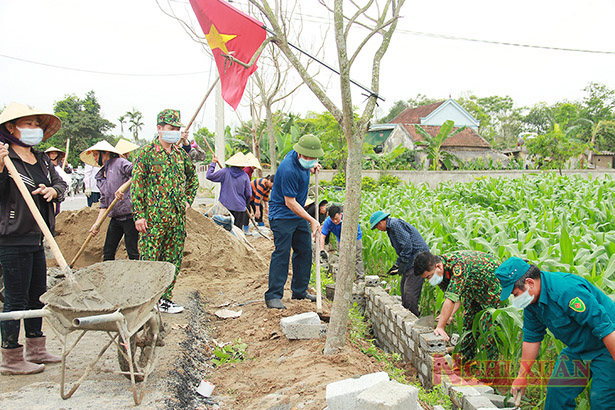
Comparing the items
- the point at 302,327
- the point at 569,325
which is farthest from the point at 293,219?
the point at 569,325

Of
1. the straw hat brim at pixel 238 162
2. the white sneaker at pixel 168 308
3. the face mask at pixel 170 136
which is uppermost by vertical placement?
the face mask at pixel 170 136

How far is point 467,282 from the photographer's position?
4.04 meters

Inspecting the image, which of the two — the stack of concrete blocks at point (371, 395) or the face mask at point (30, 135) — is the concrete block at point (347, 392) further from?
the face mask at point (30, 135)

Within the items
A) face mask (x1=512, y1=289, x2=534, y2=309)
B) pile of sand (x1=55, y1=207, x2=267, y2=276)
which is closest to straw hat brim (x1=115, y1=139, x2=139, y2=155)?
pile of sand (x1=55, y1=207, x2=267, y2=276)

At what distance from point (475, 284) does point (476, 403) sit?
110cm

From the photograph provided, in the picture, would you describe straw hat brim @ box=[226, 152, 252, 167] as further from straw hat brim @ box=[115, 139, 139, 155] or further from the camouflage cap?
the camouflage cap

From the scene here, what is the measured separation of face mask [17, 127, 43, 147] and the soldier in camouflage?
3138 mm

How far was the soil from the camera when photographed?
307 cm

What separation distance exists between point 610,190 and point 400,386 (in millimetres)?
10026

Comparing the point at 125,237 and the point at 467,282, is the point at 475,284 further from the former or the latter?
the point at 125,237

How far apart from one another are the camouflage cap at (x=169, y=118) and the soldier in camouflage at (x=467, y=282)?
2.56 m

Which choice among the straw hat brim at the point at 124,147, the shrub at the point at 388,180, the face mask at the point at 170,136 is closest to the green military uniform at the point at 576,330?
the face mask at the point at 170,136

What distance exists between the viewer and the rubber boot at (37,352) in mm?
3533

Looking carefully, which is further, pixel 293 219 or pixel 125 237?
pixel 125 237
